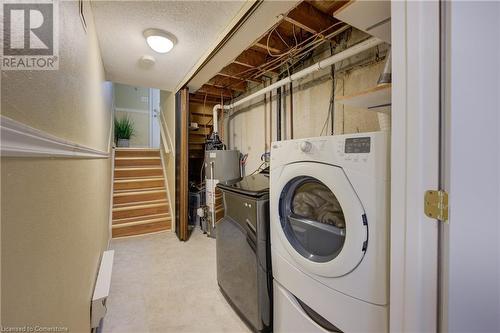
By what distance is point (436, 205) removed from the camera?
62 cm

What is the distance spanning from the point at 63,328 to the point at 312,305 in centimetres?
101

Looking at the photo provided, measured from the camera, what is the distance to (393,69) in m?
0.71

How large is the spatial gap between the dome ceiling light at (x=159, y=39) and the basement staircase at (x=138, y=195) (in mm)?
2478

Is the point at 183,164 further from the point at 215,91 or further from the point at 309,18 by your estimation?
the point at 309,18

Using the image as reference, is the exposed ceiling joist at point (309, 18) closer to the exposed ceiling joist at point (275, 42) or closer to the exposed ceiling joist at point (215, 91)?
the exposed ceiling joist at point (275, 42)

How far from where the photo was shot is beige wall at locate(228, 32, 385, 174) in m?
1.74

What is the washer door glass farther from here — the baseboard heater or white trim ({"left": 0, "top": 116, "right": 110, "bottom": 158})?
the baseboard heater

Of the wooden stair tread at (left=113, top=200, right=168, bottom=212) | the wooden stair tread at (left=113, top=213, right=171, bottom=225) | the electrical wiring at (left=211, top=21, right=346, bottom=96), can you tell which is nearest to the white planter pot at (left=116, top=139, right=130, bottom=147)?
the wooden stair tread at (left=113, top=200, right=168, bottom=212)

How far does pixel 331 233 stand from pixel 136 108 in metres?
6.09

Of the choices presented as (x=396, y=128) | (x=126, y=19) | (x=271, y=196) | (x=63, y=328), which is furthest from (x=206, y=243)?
(x=396, y=128)

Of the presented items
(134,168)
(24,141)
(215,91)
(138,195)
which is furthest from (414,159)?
(134,168)

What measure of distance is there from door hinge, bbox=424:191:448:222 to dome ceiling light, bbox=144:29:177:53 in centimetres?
197

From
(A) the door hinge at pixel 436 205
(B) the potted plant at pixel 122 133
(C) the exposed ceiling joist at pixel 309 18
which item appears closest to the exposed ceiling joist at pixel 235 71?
(C) the exposed ceiling joist at pixel 309 18

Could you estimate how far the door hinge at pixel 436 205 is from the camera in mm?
608
